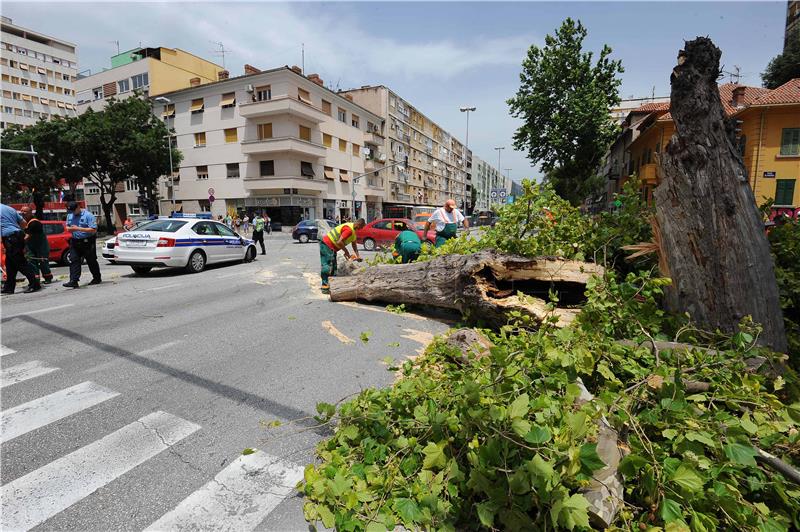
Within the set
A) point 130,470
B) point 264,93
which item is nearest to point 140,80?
point 264,93

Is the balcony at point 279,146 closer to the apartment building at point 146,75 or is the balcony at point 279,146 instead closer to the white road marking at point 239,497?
the apartment building at point 146,75

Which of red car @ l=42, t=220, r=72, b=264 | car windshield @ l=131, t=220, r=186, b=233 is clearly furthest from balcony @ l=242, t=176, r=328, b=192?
car windshield @ l=131, t=220, r=186, b=233

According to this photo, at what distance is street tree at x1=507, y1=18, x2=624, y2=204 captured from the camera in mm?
30219

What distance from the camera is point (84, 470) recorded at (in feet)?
8.79

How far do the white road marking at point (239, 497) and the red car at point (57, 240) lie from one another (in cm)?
1392

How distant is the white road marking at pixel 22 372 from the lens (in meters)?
4.06

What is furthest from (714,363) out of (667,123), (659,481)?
(667,123)

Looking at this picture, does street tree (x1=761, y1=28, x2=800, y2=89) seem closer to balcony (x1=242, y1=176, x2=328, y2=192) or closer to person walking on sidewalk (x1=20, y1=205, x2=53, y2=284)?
balcony (x1=242, y1=176, x2=328, y2=192)

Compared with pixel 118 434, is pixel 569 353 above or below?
above

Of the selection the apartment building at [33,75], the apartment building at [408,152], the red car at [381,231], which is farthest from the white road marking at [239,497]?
the apartment building at [33,75]

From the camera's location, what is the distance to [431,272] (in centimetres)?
643

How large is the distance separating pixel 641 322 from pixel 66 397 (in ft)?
17.5

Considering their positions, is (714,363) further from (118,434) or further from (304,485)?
(118,434)

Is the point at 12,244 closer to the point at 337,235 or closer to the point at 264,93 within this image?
the point at 337,235
